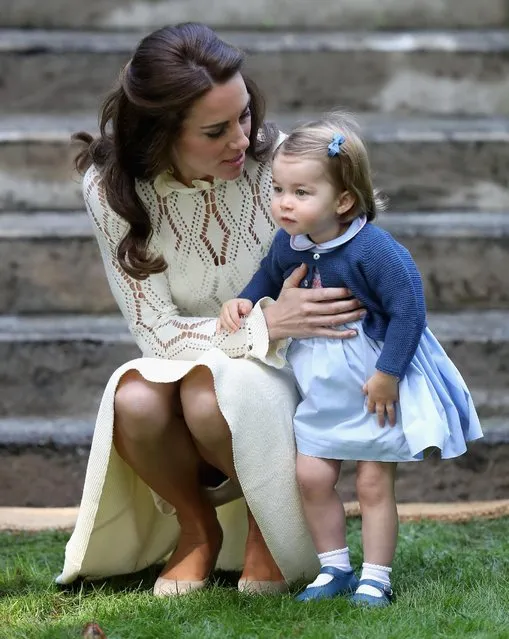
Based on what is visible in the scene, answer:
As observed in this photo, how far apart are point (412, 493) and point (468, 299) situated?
2.57 feet

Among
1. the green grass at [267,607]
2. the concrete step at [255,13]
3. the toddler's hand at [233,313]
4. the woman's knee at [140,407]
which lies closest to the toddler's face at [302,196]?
the toddler's hand at [233,313]

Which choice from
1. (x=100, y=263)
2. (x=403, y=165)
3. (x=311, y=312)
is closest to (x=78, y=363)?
(x=100, y=263)

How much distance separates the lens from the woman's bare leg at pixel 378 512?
3148 mm

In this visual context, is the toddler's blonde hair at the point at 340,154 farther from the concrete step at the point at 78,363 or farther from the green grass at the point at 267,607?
the concrete step at the point at 78,363

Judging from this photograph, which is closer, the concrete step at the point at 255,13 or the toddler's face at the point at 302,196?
the toddler's face at the point at 302,196

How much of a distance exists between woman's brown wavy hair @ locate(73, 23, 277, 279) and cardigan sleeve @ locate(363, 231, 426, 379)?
0.63 meters

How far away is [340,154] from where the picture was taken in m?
3.11

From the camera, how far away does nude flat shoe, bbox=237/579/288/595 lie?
11.0 feet

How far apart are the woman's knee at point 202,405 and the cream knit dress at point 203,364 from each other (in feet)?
0.12

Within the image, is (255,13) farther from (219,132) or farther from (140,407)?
(140,407)

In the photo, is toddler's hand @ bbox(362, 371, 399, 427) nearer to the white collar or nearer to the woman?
the woman

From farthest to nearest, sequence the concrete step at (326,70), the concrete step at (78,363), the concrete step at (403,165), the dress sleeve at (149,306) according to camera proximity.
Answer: the concrete step at (326,70) < the concrete step at (403,165) < the concrete step at (78,363) < the dress sleeve at (149,306)

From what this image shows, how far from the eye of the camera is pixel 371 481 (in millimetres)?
3162

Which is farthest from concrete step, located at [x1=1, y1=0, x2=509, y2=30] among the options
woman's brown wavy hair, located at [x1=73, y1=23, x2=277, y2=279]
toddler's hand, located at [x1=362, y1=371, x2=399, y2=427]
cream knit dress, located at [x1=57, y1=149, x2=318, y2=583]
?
toddler's hand, located at [x1=362, y1=371, x2=399, y2=427]
